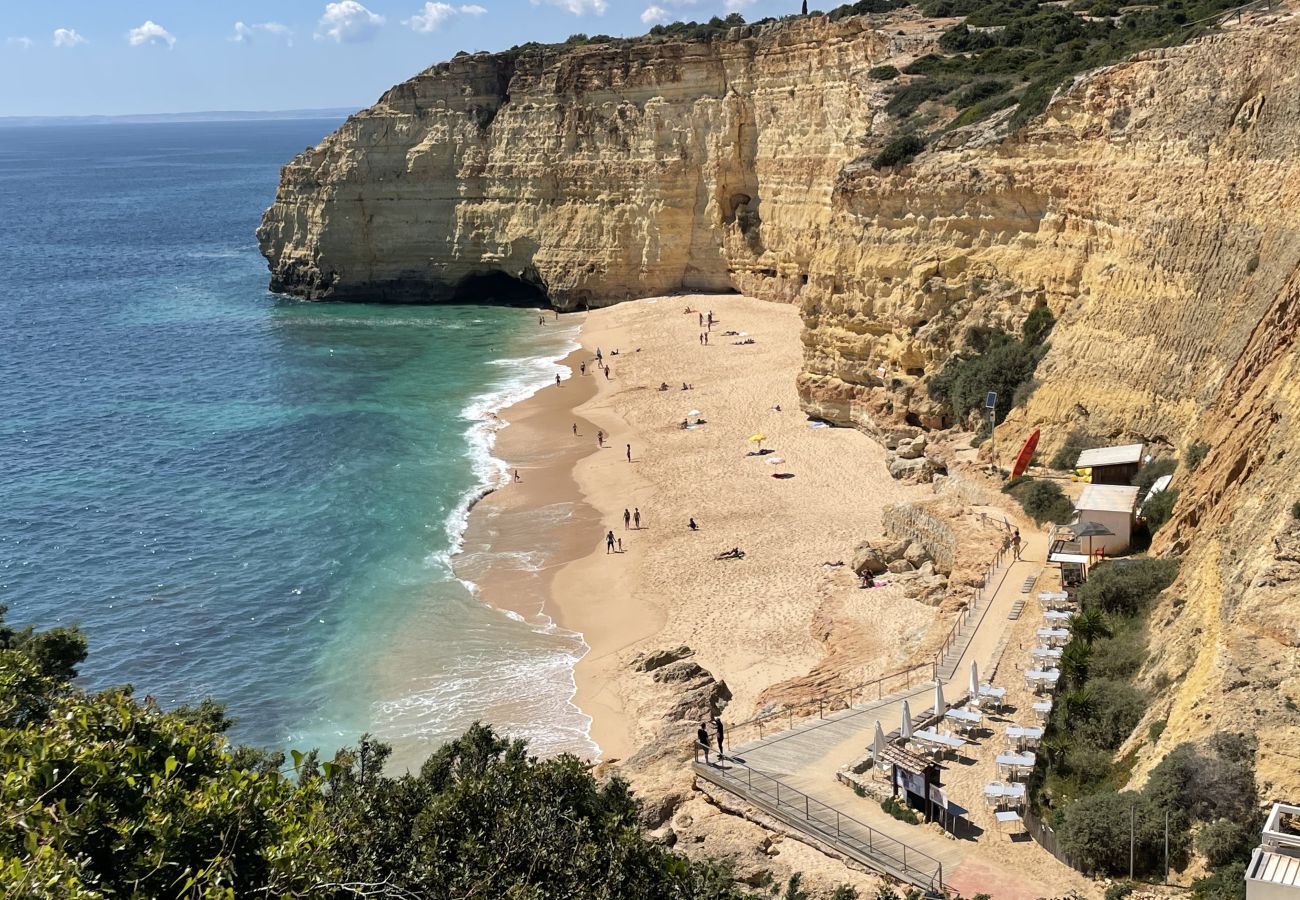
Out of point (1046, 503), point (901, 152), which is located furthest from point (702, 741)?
point (901, 152)

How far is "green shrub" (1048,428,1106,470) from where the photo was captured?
25.7 m

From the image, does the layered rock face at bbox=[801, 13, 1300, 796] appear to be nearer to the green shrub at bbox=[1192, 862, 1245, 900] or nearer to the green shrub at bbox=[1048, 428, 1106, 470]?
the green shrub at bbox=[1048, 428, 1106, 470]

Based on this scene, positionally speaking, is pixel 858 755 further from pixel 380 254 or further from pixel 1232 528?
pixel 380 254

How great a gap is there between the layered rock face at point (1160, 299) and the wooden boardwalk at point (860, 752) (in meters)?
2.83

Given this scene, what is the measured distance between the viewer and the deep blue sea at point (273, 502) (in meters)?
23.8

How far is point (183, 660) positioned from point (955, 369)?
20.0 metres

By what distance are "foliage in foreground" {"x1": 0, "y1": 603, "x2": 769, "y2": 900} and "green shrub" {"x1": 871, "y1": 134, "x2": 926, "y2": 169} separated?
25.7 metres

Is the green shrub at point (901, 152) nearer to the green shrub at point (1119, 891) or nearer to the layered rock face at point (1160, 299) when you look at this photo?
the layered rock face at point (1160, 299)

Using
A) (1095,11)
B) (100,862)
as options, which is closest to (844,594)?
(100,862)

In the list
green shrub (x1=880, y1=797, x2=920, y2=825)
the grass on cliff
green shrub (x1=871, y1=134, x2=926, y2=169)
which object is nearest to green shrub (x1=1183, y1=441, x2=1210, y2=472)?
the grass on cliff

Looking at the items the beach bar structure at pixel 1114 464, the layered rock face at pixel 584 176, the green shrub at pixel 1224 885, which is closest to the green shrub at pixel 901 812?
the green shrub at pixel 1224 885

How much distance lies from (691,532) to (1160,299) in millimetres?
12432

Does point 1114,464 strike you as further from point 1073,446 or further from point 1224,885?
point 1224,885

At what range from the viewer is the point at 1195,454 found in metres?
20.2
